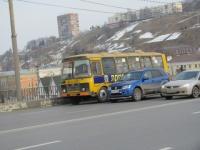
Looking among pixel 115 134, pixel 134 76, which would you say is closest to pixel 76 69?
pixel 134 76

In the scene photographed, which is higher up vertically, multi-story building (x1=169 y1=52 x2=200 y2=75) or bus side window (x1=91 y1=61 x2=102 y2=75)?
multi-story building (x1=169 y1=52 x2=200 y2=75)

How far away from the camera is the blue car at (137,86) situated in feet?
87.1

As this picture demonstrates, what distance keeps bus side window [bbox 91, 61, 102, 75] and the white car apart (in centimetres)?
466

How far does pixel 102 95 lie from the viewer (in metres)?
28.6

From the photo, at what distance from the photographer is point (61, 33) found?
62.7 meters

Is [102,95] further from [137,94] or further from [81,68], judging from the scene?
[137,94]

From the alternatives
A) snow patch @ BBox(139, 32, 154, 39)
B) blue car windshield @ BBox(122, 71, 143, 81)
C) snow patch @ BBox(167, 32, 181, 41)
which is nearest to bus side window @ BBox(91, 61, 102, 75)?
blue car windshield @ BBox(122, 71, 143, 81)

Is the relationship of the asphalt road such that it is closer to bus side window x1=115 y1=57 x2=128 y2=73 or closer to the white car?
the white car

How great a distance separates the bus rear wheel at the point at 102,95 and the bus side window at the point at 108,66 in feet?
3.39

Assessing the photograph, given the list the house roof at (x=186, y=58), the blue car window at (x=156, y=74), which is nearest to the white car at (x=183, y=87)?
the blue car window at (x=156, y=74)

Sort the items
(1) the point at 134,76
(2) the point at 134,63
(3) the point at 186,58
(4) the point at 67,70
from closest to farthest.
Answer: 1. (1) the point at 134,76
2. (4) the point at 67,70
3. (2) the point at 134,63
4. (3) the point at 186,58

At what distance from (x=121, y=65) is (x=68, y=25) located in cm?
A: 3039

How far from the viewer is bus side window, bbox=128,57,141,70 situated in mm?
31647

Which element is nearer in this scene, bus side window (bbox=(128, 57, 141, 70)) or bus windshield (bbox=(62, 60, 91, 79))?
bus windshield (bbox=(62, 60, 91, 79))
